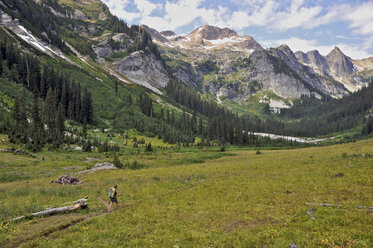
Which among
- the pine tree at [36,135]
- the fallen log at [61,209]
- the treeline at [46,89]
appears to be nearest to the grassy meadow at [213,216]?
the fallen log at [61,209]

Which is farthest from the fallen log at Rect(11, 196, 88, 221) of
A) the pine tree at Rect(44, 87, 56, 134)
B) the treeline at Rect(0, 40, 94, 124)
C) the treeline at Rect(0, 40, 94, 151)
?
the treeline at Rect(0, 40, 94, 124)

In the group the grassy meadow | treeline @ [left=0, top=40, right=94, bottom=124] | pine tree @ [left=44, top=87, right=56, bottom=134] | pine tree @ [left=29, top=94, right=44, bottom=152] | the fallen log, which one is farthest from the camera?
treeline @ [left=0, top=40, right=94, bottom=124]

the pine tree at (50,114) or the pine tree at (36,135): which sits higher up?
the pine tree at (50,114)

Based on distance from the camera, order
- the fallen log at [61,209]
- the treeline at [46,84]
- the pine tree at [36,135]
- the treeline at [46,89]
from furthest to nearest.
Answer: the treeline at [46,84]
the treeline at [46,89]
the pine tree at [36,135]
the fallen log at [61,209]

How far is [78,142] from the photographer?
7969cm

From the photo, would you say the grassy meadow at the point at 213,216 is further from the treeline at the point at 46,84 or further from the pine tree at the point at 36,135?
the treeline at the point at 46,84

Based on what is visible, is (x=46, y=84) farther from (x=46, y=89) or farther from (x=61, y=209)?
(x=61, y=209)

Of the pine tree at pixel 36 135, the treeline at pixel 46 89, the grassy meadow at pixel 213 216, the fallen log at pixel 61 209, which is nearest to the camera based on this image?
the grassy meadow at pixel 213 216

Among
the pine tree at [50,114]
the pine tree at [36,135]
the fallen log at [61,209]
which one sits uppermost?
the pine tree at [50,114]

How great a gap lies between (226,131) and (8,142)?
394 ft

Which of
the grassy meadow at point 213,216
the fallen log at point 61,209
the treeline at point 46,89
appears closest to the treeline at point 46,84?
the treeline at point 46,89

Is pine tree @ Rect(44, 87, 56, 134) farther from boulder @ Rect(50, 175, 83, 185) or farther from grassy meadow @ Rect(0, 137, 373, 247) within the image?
grassy meadow @ Rect(0, 137, 373, 247)

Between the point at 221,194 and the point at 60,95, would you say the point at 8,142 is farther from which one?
the point at 60,95

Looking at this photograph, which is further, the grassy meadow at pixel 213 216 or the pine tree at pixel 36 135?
the pine tree at pixel 36 135
